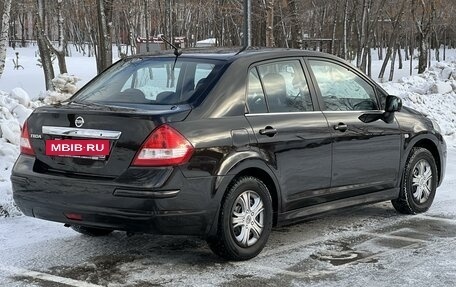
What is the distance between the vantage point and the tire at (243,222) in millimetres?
4863

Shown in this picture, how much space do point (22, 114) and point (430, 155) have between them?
559cm

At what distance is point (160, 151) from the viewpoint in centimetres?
454

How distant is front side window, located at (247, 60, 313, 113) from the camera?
5289 millimetres

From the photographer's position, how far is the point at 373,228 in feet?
20.5

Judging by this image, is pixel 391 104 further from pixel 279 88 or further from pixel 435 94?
pixel 435 94

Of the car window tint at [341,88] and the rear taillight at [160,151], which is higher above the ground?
the car window tint at [341,88]

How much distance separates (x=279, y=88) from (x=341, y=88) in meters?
0.81

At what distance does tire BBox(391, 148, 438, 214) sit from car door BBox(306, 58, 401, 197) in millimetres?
258

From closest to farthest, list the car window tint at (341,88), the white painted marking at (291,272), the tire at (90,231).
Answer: the white painted marking at (291,272) < the tire at (90,231) < the car window tint at (341,88)

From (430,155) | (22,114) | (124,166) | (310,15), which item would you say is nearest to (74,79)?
(22,114)

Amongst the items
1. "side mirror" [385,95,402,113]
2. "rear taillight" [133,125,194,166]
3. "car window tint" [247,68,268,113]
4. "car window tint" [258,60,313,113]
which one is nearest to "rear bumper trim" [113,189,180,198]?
"rear taillight" [133,125,194,166]

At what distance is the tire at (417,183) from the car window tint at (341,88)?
76 centimetres

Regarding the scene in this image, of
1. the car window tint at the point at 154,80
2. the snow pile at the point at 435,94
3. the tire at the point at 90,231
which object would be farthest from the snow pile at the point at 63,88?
the snow pile at the point at 435,94

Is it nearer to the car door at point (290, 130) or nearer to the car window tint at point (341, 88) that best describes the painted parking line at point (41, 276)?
the car door at point (290, 130)
